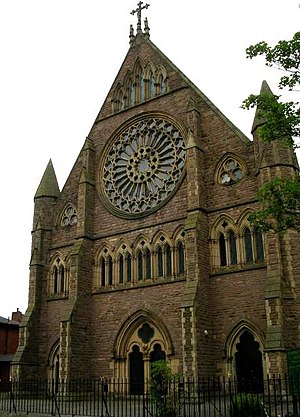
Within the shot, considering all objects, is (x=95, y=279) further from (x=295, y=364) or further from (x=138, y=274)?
(x=295, y=364)

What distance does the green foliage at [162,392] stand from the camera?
1469 centimetres

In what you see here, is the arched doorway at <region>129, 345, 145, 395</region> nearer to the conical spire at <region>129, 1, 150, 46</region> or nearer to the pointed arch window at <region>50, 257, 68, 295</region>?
the pointed arch window at <region>50, 257, 68, 295</region>

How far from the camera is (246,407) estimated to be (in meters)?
14.1

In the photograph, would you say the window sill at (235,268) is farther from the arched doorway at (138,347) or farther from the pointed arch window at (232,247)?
the arched doorway at (138,347)

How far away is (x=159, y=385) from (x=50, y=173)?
2095 cm

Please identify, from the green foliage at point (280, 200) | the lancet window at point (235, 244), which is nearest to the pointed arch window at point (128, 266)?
the lancet window at point (235, 244)

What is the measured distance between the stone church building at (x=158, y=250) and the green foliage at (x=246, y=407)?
178 inches

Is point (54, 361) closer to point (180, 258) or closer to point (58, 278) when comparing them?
point (58, 278)

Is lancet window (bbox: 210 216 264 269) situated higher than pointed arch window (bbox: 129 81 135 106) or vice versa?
pointed arch window (bbox: 129 81 135 106)

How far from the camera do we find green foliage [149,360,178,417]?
1469 cm

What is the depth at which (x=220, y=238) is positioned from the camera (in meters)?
24.0

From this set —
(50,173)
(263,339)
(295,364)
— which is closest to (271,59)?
(295,364)

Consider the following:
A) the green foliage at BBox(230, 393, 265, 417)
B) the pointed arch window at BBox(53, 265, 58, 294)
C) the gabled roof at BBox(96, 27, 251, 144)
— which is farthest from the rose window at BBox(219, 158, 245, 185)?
the green foliage at BBox(230, 393, 265, 417)

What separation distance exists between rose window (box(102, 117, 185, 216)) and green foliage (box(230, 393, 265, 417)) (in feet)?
44.0
